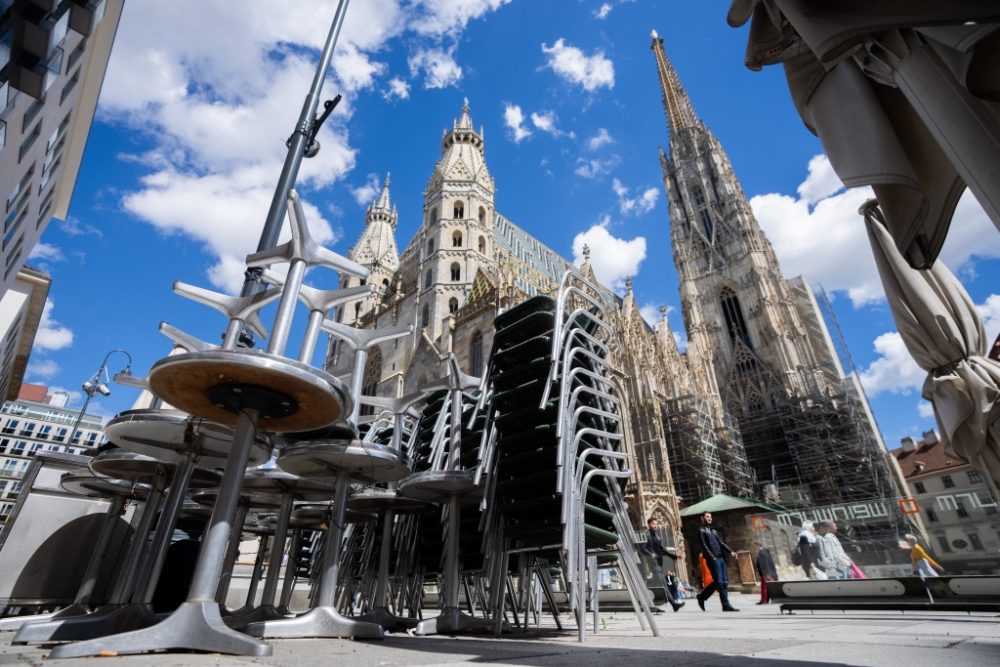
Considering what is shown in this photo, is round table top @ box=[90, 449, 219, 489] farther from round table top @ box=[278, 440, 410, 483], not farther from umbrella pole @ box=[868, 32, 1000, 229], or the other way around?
umbrella pole @ box=[868, 32, 1000, 229]

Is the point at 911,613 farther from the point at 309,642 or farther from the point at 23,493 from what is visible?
the point at 23,493

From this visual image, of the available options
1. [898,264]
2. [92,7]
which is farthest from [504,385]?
[92,7]

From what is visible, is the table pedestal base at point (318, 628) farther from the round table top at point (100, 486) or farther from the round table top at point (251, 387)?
the round table top at point (100, 486)

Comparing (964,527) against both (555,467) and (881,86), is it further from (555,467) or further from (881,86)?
(881,86)

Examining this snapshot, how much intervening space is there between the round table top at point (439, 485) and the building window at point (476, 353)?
18194 mm

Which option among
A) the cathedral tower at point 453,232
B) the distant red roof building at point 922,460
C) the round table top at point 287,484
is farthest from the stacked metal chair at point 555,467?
the distant red roof building at point 922,460

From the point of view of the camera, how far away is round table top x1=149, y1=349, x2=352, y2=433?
3277 mm

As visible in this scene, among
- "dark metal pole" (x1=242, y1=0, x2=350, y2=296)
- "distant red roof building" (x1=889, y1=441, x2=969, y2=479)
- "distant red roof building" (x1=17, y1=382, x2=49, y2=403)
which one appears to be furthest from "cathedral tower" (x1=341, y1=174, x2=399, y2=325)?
"distant red roof building" (x1=17, y1=382, x2=49, y2=403)

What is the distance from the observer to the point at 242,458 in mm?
3633

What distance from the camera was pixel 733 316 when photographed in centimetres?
4534

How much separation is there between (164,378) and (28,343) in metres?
23.7

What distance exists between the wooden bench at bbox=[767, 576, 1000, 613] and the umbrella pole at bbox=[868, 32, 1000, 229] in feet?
19.7

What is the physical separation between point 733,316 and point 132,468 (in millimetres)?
47874

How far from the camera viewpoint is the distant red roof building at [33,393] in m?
64.9
